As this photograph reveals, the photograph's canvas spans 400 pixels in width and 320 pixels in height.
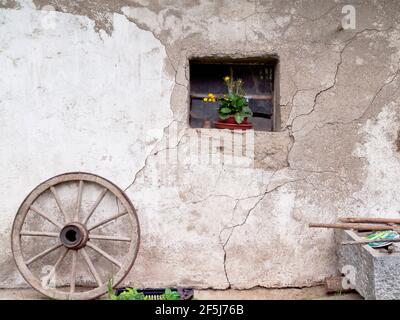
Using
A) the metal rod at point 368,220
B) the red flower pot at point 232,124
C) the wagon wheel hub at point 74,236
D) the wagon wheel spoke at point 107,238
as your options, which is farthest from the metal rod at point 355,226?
the wagon wheel hub at point 74,236

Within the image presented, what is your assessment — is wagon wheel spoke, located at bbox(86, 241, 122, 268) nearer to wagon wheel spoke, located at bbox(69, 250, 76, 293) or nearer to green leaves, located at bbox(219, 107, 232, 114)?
wagon wheel spoke, located at bbox(69, 250, 76, 293)

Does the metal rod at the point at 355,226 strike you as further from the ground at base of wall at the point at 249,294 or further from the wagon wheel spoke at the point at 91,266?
the wagon wheel spoke at the point at 91,266

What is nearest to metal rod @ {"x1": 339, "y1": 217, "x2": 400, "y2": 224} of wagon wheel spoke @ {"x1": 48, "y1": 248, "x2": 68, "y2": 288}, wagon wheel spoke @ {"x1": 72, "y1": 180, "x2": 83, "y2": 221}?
wagon wheel spoke @ {"x1": 72, "y1": 180, "x2": 83, "y2": 221}

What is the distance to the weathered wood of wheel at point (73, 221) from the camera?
3.84m

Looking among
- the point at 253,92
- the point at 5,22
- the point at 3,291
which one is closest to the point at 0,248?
the point at 3,291

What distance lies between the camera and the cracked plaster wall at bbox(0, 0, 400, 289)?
160 inches

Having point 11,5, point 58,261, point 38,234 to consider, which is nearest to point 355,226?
point 58,261

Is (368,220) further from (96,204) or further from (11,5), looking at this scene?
(11,5)

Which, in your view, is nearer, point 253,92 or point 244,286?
point 244,286

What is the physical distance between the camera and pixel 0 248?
4047 mm

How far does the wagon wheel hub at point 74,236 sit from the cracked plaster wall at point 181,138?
1.72 ft

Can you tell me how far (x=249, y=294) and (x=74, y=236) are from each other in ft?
4.97

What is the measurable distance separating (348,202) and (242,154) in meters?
0.99
